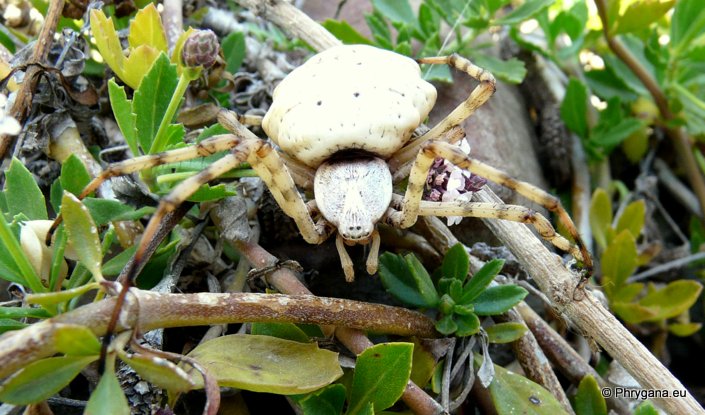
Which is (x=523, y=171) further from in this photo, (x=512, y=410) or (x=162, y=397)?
(x=162, y=397)

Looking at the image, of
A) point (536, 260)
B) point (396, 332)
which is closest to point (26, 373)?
point (396, 332)

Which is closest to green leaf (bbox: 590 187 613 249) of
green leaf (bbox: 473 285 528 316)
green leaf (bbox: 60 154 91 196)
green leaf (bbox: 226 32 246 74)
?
green leaf (bbox: 473 285 528 316)

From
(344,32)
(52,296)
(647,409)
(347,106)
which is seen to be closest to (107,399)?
(52,296)

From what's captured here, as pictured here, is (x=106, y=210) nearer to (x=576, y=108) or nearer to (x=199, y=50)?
(x=199, y=50)

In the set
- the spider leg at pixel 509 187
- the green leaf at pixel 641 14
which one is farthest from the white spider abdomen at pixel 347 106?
the green leaf at pixel 641 14

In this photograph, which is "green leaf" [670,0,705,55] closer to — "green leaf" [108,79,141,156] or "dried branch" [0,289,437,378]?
"dried branch" [0,289,437,378]

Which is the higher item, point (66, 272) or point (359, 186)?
point (359, 186)

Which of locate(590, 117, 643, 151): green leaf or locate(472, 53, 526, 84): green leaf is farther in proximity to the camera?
locate(590, 117, 643, 151): green leaf
